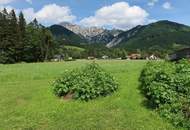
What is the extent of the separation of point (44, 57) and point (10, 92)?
90.1m

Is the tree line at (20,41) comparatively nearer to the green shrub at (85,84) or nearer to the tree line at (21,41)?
the tree line at (21,41)

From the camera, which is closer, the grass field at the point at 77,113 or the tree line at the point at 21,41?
the grass field at the point at 77,113

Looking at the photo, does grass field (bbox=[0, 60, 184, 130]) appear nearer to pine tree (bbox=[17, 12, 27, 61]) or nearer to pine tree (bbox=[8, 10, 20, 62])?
pine tree (bbox=[8, 10, 20, 62])

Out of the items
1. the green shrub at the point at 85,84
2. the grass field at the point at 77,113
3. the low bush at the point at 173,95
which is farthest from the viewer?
the green shrub at the point at 85,84

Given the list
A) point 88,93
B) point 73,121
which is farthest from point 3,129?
point 88,93

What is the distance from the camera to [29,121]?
16.4 meters

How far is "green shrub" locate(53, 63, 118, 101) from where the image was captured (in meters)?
19.8

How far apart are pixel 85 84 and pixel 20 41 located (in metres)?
82.0

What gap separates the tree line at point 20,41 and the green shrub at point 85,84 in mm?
76025

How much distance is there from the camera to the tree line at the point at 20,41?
3829 inches

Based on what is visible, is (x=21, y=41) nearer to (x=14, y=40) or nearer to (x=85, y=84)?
(x=14, y=40)

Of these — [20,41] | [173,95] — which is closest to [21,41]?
[20,41]

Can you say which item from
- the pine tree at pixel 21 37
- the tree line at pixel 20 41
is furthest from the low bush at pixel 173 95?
the pine tree at pixel 21 37

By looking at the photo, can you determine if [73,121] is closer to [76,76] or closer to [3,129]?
[3,129]
